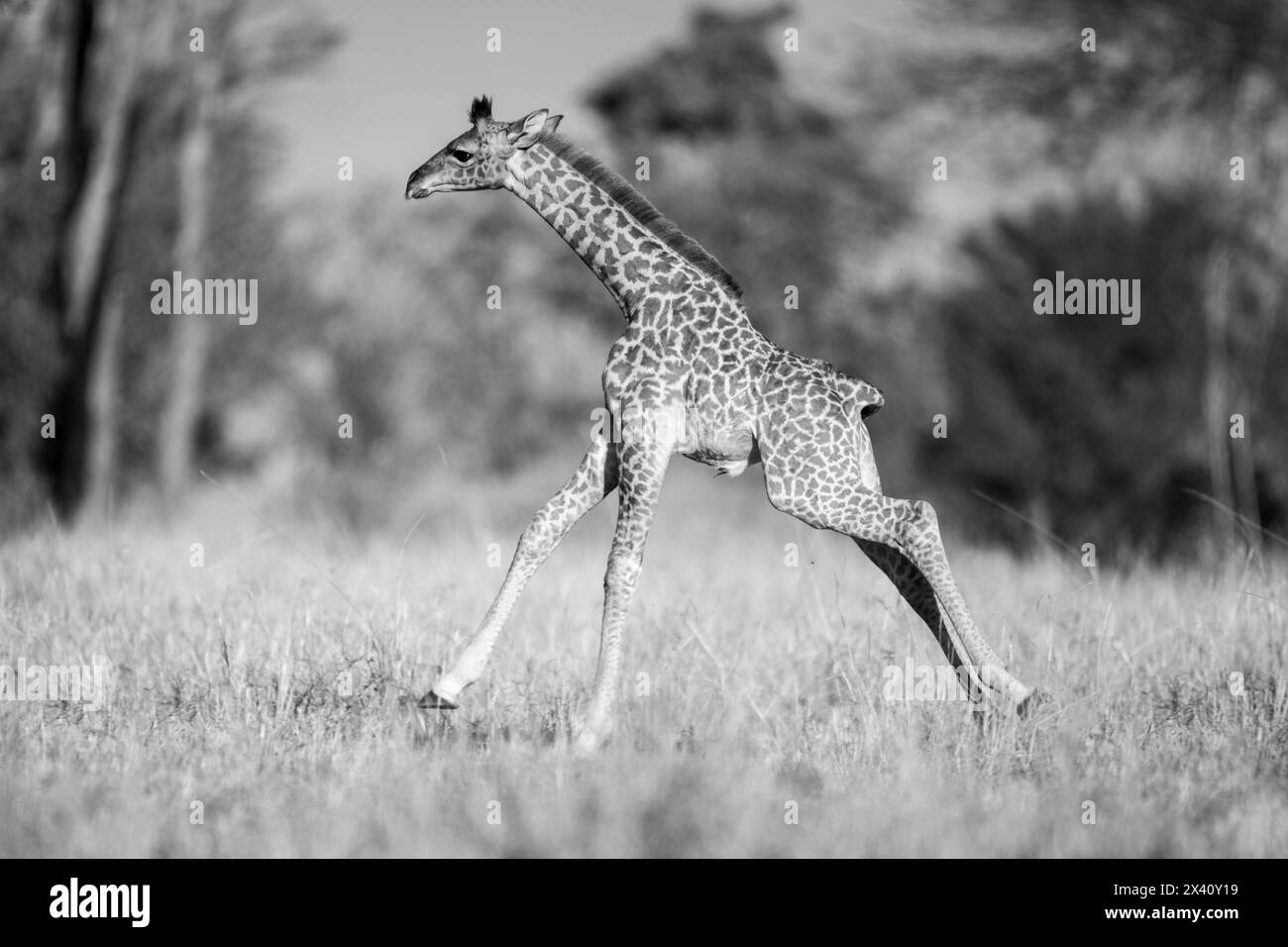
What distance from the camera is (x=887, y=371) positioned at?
3105cm

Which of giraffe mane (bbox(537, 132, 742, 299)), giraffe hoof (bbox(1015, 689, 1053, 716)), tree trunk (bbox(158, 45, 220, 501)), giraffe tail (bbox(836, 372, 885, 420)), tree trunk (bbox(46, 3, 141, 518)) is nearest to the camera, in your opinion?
giraffe hoof (bbox(1015, 689, 1053, 716))

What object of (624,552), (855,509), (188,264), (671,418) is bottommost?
(624,552)

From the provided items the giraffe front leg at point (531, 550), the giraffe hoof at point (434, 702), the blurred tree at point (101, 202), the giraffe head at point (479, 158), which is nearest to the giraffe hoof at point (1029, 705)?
the giraffe front leg at point (531, 550)

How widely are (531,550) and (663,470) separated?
653mm

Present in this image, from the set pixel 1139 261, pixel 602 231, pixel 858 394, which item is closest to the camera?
pixel 858 394

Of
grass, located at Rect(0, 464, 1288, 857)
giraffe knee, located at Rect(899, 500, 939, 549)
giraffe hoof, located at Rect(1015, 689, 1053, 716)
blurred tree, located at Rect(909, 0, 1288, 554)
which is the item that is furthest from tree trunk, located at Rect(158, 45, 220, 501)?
giraffe hoof, located at Rect(1015, 689, 1053, 716)

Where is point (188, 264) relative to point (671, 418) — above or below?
above

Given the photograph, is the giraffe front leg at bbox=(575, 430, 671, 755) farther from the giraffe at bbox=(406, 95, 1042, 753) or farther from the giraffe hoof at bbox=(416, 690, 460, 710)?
the giraffe hoof at bbox=(416, 690, 460, 710)

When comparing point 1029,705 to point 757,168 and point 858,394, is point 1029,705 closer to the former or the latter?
point 858,394

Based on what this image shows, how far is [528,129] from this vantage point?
630cm

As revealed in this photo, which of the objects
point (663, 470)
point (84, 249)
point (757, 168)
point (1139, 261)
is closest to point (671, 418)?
point (663, 470)

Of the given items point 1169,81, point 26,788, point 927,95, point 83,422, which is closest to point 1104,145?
point 1169,81

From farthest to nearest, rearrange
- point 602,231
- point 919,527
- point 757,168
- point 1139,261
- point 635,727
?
point 757,168
point 1139,261
point 602,231
point 635,727
point 919,527

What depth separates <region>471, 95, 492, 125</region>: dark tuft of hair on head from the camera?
6445mm
